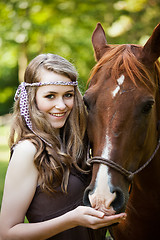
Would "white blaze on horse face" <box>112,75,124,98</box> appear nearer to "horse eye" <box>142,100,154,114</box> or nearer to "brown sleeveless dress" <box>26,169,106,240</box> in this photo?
"horse eye" <box>142,100,154,114</box>

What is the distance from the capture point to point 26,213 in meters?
2.72

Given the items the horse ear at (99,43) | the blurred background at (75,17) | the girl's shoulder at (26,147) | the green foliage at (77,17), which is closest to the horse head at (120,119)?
the horse ear at (99,43)

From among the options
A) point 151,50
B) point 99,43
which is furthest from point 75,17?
point 151,50

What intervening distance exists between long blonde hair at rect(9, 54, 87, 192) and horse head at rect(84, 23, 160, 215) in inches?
10.7

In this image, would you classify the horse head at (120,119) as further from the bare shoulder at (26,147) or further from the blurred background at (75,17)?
the blurred background at (75,17)

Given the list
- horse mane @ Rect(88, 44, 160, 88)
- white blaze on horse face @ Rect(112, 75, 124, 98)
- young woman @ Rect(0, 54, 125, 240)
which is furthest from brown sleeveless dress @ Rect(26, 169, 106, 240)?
horse mane @ Rect(88, 44, 160, 88)

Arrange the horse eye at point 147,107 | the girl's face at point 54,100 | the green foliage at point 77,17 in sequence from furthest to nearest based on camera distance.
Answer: the green foliage at point 77,17
the girl's face at point 54,100
the horse eye at point 147,107

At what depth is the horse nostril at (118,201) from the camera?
2102 mm

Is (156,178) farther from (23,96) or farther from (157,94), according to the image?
(23,96)

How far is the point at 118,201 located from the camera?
2129 mm

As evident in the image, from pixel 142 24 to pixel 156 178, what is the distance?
9073 millimetres

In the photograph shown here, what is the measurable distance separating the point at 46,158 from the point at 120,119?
0.74 m

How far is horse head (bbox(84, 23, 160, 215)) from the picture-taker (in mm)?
2129

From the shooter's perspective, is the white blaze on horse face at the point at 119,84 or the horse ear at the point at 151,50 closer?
the white blaze on horse face at the point at 119,84
